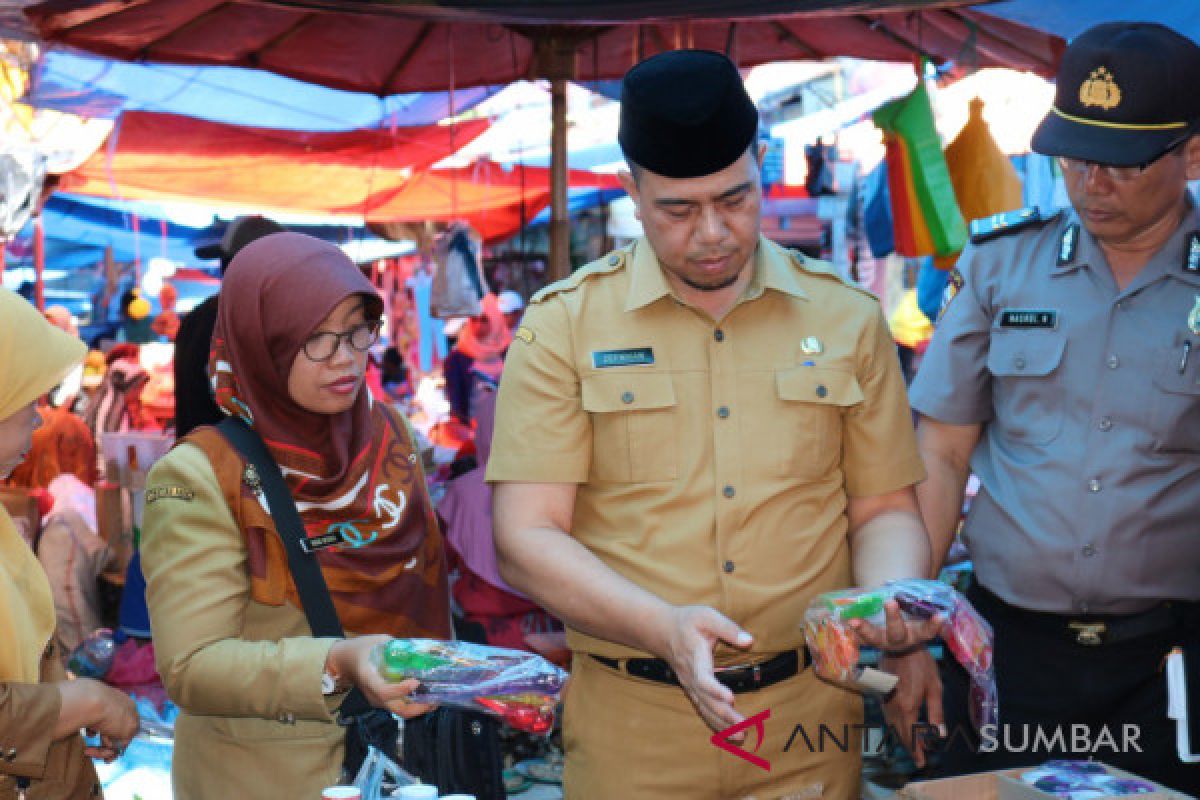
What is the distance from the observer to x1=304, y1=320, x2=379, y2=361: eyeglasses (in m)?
2.48

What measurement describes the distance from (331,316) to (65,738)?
889mm

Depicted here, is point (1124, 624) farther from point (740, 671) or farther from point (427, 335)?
point (427, 335)

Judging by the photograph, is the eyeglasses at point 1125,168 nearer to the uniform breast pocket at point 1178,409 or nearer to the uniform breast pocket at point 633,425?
the uniform breast pocket at point 1178,409

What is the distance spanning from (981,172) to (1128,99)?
3.78 metres

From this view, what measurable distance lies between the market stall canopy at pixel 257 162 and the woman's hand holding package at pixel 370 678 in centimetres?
658

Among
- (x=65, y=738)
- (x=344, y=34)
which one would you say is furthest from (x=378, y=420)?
(x=344, y=34)

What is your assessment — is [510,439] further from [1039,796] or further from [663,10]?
[663,10]

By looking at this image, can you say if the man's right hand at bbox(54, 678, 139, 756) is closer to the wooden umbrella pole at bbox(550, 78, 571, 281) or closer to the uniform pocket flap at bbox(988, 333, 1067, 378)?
the uniform pocket flap at bbox(988, 333, 1067, 378)

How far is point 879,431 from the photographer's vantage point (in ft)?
7.97

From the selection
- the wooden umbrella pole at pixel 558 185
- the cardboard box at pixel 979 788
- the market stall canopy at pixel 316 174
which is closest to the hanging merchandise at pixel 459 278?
the market stall canopy at pixel 316 174

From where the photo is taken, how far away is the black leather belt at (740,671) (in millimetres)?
2344

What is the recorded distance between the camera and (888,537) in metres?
2.41

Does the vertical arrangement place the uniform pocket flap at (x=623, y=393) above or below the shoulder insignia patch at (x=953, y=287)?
below

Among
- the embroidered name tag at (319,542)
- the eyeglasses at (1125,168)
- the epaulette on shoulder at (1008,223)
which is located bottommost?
the embroidered name tag at (319,542)
